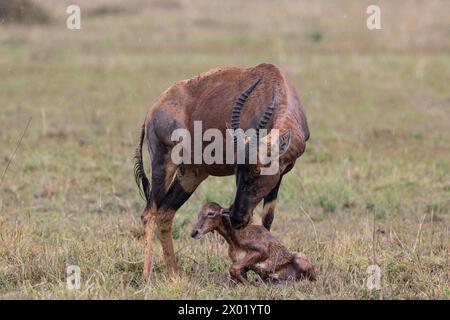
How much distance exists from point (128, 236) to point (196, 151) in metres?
1.39

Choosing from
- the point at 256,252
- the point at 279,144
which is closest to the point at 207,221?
the point at 256,252

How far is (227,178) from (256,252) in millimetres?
5254

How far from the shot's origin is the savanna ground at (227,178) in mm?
8273

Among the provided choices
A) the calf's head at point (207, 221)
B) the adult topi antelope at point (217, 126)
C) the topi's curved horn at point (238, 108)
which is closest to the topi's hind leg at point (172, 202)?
the adult topi antelope at point (217, 126)

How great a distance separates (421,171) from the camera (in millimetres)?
13391

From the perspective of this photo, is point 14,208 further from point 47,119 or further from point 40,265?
point 47,119

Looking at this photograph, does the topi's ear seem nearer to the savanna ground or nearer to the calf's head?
the calf's head

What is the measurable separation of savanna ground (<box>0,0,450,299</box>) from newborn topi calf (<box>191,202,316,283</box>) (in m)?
0.16

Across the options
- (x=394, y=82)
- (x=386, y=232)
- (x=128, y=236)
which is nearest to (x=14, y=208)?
(x=128, y=236)

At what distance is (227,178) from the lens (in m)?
13.1

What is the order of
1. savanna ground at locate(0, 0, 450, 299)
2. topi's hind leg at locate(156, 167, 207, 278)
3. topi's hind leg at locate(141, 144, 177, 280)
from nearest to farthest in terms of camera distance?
savanna ground at locate(0, 0, 450, 299)
topi's hind leg at locate(156, 167, 207, 278)
topi's hind leg at locate(141, 144, 177, 280)

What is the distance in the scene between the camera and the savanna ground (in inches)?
326

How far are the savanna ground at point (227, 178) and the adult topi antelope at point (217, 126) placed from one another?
1.70ft

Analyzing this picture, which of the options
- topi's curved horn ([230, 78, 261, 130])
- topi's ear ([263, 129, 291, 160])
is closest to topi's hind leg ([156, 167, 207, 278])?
topi's curved horn ([230, 78, 261, 130])
